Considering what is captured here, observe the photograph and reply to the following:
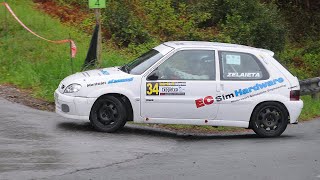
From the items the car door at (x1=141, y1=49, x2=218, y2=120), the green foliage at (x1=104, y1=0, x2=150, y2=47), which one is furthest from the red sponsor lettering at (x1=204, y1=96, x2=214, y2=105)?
the green foliage at (x1=104, y1=0, x2=150, y2=47)

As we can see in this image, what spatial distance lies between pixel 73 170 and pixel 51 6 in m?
13.7

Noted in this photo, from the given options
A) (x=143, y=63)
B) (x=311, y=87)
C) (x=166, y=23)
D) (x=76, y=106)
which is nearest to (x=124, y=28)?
(x=166, y=23)

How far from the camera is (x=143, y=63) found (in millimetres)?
11453

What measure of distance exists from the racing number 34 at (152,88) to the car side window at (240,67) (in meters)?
1.19

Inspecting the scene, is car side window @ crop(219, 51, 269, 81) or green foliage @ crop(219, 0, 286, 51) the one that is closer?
car side window @ crop(219, 51, 269, 81)

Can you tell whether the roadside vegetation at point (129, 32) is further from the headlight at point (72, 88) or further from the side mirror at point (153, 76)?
the side mirror at point (153, 76)

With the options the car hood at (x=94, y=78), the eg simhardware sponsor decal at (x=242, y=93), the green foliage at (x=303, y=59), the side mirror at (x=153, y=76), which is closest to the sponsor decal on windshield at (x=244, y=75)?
the eg simhardware sponsor decal at (x=242, y=93)

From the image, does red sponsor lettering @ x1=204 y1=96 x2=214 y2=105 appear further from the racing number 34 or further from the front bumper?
the front bumper

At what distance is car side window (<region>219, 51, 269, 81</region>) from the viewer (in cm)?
A: 1138

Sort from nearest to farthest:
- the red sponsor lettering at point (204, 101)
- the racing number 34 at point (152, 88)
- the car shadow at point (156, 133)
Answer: the racing number 34 at point (152, 88)
the red sponsor lettering at point (204, 101)
the car shadow at point (156, 133)

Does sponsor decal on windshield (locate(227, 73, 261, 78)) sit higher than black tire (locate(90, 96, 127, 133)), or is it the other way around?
sponsor decal on windshield (locate(227, 73, 261, 78))

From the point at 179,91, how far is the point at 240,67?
4.07 ft

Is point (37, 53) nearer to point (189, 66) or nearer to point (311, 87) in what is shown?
point (189, 66)

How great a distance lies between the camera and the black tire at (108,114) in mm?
11016
